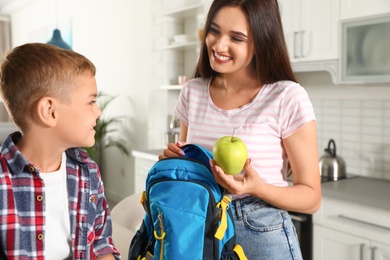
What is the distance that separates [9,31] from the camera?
8156 mm

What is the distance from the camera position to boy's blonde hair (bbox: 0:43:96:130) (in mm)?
949

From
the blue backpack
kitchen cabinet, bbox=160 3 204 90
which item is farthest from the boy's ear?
kitchen cabinet, bbox=160 3 204 90

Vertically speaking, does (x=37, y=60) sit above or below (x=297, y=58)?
below

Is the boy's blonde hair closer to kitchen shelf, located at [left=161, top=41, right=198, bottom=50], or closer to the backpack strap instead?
the backpack strap

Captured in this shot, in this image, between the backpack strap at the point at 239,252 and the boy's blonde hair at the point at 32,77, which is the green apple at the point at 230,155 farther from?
the boy's blonde hair at the point at 32,77

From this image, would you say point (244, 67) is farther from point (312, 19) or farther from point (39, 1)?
point (39, 1)

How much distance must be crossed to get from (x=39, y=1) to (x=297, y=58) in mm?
5544

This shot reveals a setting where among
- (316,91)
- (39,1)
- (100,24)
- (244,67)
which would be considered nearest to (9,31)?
(39,1)

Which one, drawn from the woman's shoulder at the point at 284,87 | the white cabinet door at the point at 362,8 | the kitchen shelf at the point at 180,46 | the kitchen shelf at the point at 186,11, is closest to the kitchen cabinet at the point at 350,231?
the white cabinet door at the point at 362,8

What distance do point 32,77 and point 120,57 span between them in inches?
165

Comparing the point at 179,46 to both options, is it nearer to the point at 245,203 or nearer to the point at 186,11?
the point at 186,11

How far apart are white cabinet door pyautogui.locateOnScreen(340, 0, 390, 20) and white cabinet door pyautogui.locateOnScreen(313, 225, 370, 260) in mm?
1114

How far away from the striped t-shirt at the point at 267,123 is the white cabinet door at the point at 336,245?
3.53ft

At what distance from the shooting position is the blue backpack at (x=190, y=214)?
0.99 meters
